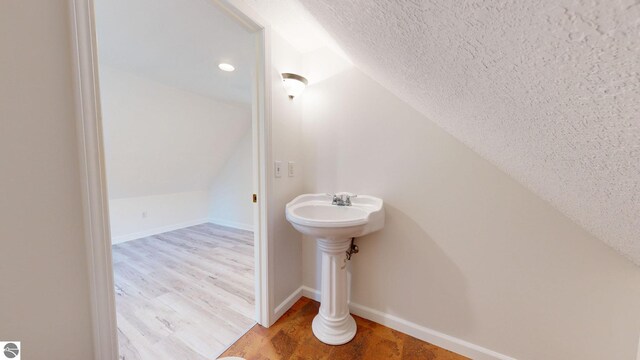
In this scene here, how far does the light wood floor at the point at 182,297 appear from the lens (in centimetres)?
139

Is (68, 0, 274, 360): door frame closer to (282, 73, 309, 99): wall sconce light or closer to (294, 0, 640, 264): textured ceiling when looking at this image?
(294, 0, 640, 264): textured ceiling

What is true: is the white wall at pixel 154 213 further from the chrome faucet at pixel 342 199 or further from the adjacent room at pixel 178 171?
the chrome faucet at pixel 342 199

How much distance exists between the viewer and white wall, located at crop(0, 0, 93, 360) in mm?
580

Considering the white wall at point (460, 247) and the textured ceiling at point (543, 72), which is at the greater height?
the textured ceiling at point (543, 72)

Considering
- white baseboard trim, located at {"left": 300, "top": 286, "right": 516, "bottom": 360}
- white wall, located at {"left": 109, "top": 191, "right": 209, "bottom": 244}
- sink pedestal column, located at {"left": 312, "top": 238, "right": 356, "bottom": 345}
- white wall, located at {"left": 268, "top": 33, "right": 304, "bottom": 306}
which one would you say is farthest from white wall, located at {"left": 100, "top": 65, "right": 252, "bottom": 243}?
white baseboard trim, located at {"left": 300, "top": 286, "right": 516, "bottom": 360}

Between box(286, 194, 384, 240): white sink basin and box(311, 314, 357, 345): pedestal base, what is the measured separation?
62 cm

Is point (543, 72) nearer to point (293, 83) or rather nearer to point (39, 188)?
point (39, 188)

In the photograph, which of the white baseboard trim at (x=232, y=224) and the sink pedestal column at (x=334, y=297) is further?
the white baseboard trim at (x=232, y=224)

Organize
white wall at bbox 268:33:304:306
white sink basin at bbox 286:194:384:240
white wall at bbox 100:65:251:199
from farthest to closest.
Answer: white wall at bbox 100:65:251:199 < white wall at bbox 268:33:304:306 < white sink basin at bbox 286:194:384:240

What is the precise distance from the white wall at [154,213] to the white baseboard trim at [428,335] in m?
3.29

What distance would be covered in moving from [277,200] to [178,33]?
4.15ft

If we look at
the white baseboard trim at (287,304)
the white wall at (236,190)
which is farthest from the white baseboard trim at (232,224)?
the white baseboard trim at (287,304)

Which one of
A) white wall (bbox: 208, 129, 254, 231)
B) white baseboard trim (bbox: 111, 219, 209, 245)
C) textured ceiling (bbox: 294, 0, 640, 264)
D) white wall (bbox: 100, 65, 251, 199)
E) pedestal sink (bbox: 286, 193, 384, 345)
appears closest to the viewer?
textured ceiling (bbox: 294, 0, 640, 264)

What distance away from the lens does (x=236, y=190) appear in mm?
3852
